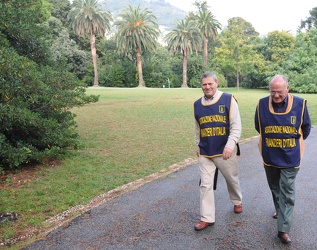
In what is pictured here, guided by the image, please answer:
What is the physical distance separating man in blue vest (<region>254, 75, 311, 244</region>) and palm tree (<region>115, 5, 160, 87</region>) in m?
44.1

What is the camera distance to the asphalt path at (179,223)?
336cm

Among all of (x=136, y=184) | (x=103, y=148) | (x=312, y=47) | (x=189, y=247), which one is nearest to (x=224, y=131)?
(x=189, y=247)

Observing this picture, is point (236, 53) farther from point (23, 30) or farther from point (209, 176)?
point (209, 176)

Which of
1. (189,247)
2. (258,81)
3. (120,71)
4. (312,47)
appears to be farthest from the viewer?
(120,71)

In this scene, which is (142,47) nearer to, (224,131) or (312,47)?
(312,47)

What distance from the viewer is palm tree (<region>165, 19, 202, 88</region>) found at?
48625 mm

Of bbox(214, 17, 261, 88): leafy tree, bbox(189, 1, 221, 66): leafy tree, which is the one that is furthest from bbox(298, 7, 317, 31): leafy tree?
bbox(214, 17, 261, 88): leafy tree

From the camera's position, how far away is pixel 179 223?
151 inches

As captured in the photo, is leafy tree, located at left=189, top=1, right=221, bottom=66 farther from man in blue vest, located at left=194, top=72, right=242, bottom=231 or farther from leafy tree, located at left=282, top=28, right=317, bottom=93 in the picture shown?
man in blue vest, located at left=194, top=72, right=242, bottom=231

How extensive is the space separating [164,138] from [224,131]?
617 cm

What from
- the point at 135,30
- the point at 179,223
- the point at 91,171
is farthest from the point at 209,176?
the point at 135,30

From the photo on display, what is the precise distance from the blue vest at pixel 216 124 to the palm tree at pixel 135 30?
43.7m

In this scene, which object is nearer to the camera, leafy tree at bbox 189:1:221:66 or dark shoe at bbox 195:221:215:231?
dark shoe at bbox 195:221:215:231

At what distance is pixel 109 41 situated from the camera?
55.7 m
